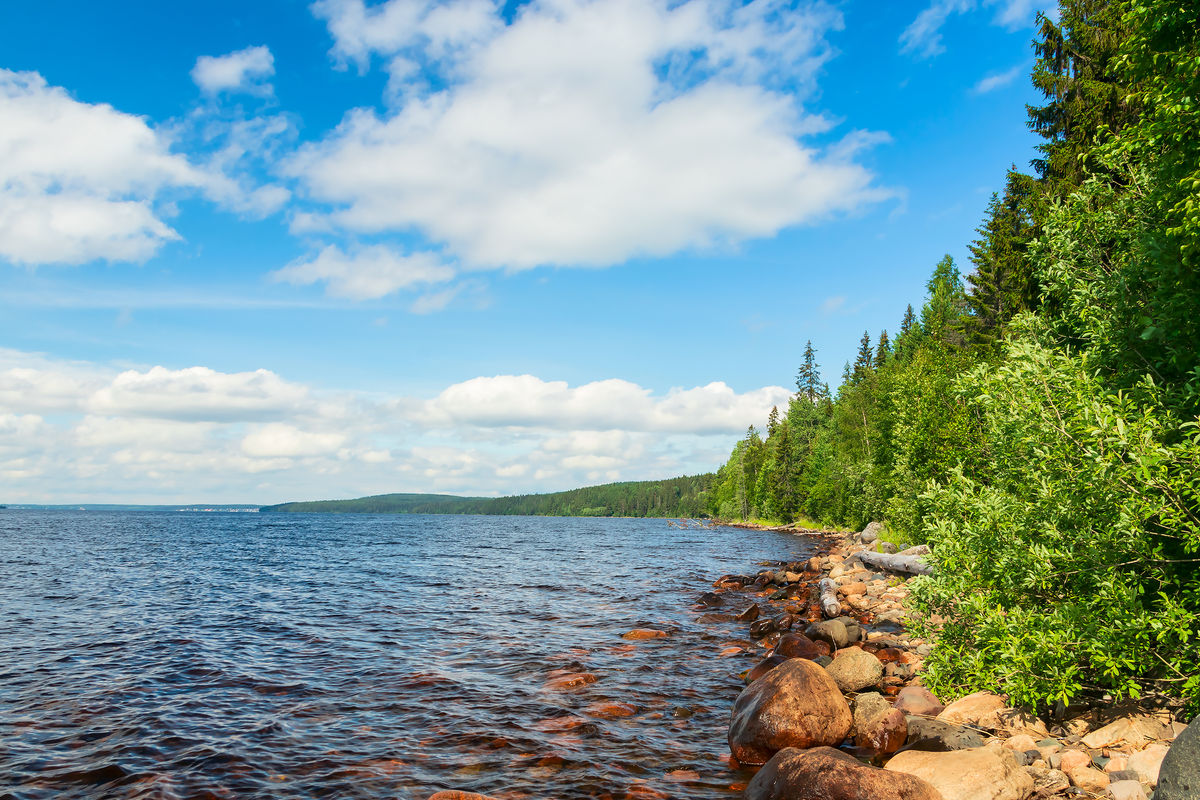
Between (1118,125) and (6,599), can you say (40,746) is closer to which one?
(6,599)

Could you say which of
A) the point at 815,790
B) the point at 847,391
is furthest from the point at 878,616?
the point at 847,391

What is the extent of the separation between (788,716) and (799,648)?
6.51 metres

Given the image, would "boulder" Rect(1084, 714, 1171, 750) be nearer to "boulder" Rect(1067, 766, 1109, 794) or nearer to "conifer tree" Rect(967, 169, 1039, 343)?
"boulder" Rect(1067, 766, 1109, 794)

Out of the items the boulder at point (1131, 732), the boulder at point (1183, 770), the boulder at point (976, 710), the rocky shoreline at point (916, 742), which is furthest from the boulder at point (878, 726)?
the boulder at point (1183, 770)

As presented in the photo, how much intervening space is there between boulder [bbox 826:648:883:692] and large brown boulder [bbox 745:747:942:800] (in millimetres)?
6033

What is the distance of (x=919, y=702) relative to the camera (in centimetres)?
1285

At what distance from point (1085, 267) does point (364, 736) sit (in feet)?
59.6

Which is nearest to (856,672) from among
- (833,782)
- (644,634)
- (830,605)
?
(833,782)

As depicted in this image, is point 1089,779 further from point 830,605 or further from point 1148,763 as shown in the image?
point 830,605

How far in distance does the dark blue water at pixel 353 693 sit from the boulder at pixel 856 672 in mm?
2595

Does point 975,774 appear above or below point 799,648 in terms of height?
above

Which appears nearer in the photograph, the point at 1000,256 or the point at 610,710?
the point at 610,710

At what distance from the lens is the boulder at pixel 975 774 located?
29.4 feet

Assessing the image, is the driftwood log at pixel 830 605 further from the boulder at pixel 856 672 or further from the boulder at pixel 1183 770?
the boulder at pixel 1183 770
